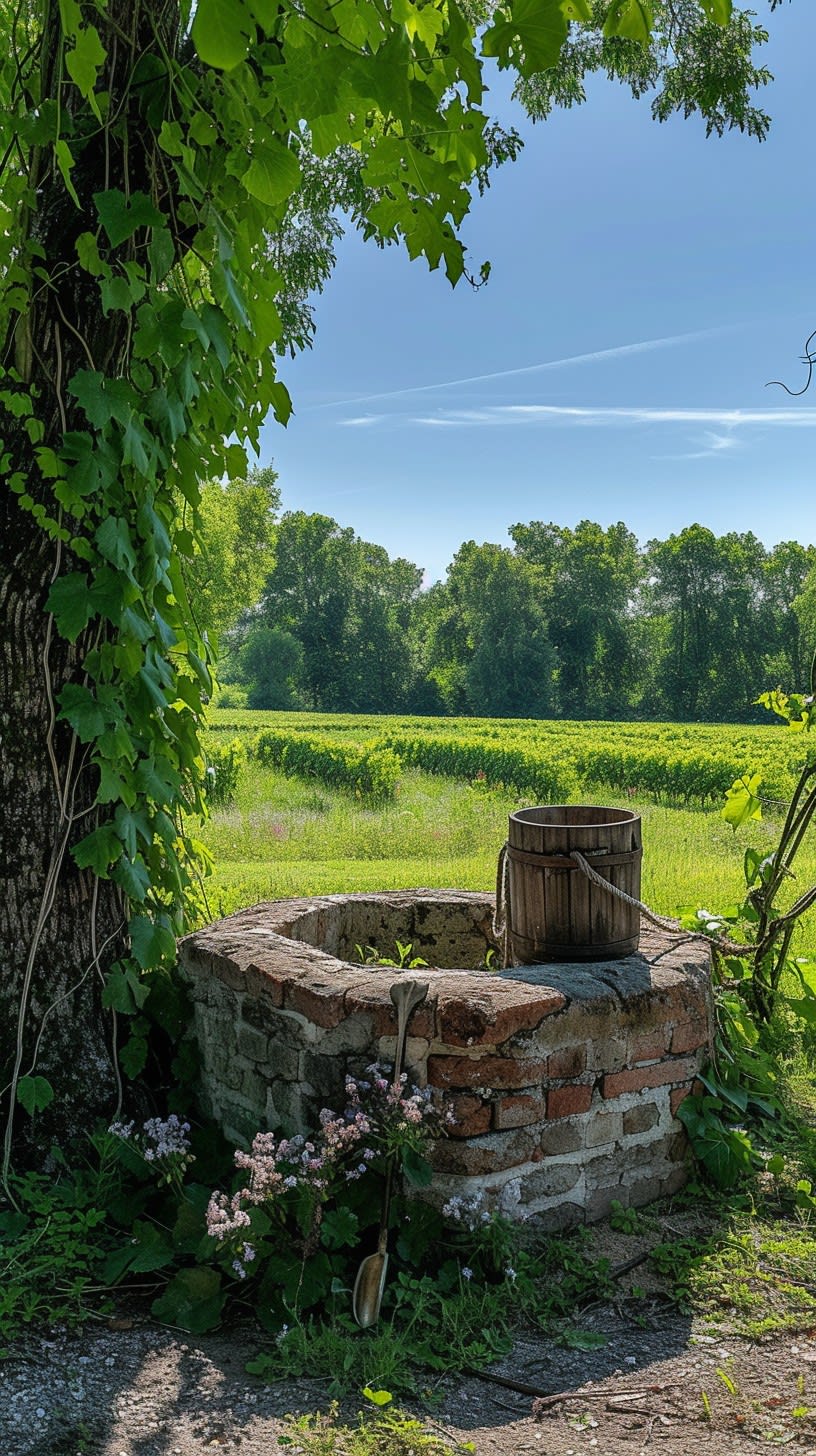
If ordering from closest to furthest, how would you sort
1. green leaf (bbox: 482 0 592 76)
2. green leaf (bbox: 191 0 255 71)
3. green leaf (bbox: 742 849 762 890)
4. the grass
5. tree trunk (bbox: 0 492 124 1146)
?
green leaf (bbox: 191 0 255 71) < green leaf (bbox: 482 0 592 76) < tree trunk (bbox: 0 492 124 1146) < green leaf (bbox: 742 849 762 890) < the grass

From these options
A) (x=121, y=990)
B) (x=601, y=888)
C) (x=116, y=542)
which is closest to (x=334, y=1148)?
(x=121, y=990)

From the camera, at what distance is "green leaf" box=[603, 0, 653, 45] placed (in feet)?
7.78

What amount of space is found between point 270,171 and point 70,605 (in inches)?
53.0

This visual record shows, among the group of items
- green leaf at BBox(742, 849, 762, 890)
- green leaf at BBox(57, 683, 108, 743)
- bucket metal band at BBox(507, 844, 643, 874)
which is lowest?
green leaf at BBox(742, 849, 762, 890)

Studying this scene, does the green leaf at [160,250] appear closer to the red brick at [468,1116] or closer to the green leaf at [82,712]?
the green leaf at [82,712]

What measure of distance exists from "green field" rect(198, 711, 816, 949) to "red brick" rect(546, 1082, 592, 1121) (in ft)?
9.64

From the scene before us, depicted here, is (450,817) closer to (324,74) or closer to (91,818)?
(91,818)

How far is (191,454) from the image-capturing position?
359 centimetres

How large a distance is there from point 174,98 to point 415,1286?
3552 mm

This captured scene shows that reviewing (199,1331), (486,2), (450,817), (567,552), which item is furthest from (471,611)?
(199,1331)

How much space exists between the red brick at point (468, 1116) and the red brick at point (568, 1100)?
0.75ft

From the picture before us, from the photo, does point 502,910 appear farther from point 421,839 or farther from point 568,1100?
point 421,839

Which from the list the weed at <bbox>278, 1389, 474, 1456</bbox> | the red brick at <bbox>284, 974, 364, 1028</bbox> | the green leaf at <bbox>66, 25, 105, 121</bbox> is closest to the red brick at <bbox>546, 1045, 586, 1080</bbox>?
the red brick at <bbox>284, 974, 364, 1028</bbox>

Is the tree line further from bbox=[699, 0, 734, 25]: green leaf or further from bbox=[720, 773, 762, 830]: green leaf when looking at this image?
bbox=[699, 0, 734, 25]: green leaf
